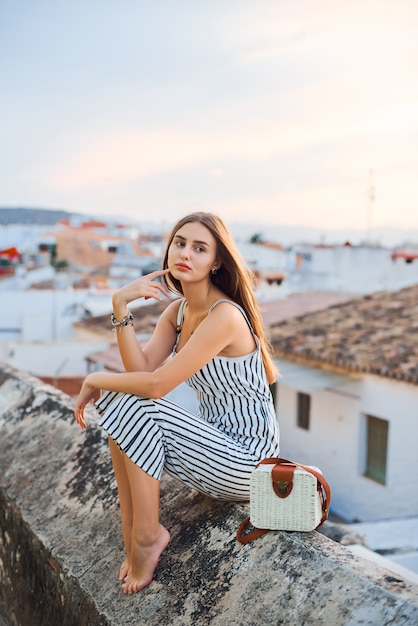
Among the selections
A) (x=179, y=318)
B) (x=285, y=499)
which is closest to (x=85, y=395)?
(x=179, y=318)

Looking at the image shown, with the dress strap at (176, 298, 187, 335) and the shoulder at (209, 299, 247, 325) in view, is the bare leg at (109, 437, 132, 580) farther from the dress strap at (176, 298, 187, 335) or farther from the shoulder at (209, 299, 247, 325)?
the dress strap at (176, 298, 187, 335)

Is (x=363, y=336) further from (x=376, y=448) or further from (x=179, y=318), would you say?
(x=179, y=318)

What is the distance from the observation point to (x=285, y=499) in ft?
6.61

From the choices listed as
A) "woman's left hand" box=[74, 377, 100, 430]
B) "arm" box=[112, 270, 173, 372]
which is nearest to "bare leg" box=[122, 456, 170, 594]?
"woman's left hand" box=[74, 377, 100, 430]

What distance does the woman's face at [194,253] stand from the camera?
8.42 feet

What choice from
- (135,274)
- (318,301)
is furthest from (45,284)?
(318,301)

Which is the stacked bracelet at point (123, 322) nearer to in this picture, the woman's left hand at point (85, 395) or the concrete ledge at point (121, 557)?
the woman's left hand at point (85, 395)

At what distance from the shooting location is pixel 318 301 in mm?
18172

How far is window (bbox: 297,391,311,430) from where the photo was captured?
12570 mm

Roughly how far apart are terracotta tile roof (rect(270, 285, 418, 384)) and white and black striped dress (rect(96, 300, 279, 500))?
774 cm

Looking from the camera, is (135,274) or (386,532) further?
(135,274)

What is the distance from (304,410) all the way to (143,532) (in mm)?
10743

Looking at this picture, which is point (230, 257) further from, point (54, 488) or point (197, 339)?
point (54, 488)

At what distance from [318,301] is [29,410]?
15125 millimetres
